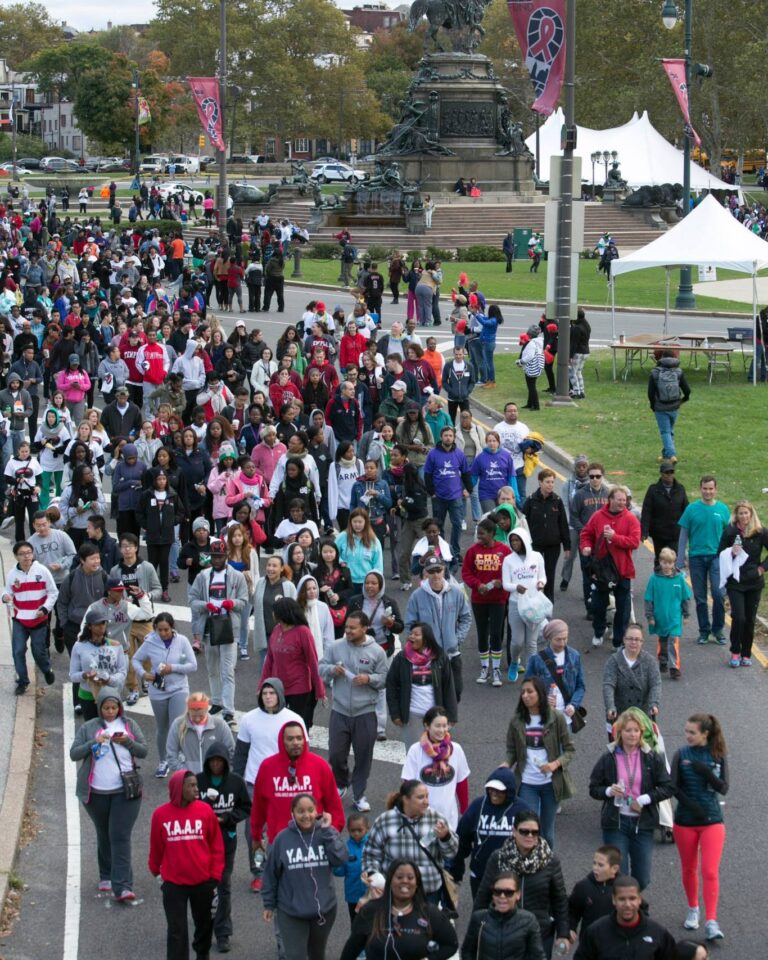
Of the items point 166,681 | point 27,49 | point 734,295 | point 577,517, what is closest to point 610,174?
point 734,295

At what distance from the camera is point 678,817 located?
32.9 ft

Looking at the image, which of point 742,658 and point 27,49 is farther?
point 27,49

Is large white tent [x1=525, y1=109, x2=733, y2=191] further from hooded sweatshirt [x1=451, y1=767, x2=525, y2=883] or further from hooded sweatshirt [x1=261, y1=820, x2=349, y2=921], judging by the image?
hooded sweatshirt [x1=261, y1=820, x2=349, y2=921]

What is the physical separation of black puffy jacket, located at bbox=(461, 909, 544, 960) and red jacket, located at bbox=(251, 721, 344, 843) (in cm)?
157

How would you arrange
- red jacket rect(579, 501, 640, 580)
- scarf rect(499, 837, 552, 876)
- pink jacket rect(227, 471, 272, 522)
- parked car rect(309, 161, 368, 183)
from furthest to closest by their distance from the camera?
parked car rect(309, 161, 368, 183) < pink jacket rect(227, 471, 272, 522) < red jacket rect(579, 501, 640, 580) < scarf rect(499, 837, 552, 876)

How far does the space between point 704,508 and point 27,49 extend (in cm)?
17080

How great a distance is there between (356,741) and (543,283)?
37.9 metres

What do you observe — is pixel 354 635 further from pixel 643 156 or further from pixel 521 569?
pixel 643 156

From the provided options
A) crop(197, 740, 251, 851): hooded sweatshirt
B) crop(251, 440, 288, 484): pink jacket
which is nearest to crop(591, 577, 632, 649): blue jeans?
crop(251, 440, 288, 484): pink jacket

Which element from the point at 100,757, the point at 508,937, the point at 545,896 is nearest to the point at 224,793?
the point at 100,757

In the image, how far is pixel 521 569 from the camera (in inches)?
539

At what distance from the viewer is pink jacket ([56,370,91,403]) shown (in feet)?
72.7

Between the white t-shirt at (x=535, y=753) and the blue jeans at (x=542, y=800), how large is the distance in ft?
0.19

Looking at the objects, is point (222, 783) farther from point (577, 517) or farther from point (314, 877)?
point (577, 517)
